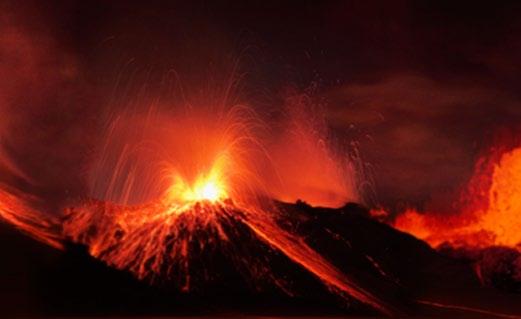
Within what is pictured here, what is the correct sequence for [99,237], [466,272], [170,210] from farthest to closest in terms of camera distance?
[466,272] < [170,210] < [99,237]

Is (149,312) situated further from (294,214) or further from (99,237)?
(294,214)

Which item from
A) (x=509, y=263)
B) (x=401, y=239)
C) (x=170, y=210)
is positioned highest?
(x=401, y=239)

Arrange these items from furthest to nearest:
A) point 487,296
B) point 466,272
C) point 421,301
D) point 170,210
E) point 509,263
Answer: point 466,272 < point 509,263 < point 487,296 < point 421,301 < point 170,210

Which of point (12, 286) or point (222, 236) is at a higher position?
point (222, 236)

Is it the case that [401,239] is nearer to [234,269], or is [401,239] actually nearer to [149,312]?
[234,269]

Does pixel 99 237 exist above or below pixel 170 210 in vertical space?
below

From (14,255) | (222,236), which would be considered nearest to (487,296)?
(222,236)

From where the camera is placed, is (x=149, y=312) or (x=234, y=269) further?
(x=234, y=269)

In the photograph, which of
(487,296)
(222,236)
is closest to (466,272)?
(487,296)

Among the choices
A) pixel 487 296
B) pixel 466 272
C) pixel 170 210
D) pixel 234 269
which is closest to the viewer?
pixel 234 269
